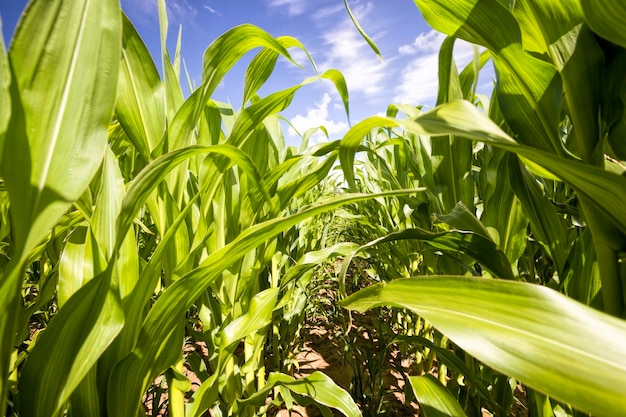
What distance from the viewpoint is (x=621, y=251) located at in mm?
333

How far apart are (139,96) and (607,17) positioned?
0.58 meters

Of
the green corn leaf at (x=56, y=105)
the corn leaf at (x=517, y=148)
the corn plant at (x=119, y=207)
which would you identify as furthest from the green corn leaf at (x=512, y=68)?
the green corn leaf at (x=56, y=105)

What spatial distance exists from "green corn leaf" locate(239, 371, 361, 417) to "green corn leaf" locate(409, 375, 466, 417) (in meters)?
0.16

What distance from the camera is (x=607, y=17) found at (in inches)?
11.2

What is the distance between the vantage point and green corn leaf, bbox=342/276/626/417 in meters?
0.19

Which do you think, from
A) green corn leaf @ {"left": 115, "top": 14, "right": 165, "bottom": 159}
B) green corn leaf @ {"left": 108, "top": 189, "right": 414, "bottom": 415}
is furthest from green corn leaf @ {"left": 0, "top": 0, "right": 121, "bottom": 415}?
green corn leaf @ {"left": 115, "top": 14, "right": 165, "bottom": 159}

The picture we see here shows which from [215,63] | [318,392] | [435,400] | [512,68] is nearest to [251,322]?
[318,392]

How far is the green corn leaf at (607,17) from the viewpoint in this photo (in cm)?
28

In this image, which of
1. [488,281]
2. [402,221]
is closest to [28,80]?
[488,281]

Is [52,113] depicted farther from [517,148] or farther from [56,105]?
[517,148]

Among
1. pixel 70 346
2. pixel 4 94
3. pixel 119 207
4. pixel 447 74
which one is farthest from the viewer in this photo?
pixel 447 74

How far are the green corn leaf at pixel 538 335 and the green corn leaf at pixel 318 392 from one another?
447 millimetres

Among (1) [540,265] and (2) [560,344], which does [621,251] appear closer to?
(2) [560,344]

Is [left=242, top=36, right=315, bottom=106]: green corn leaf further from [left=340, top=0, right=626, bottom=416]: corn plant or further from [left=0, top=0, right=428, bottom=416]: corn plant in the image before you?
[left=340, top=0, right=626, bottom=416]: corn plant
